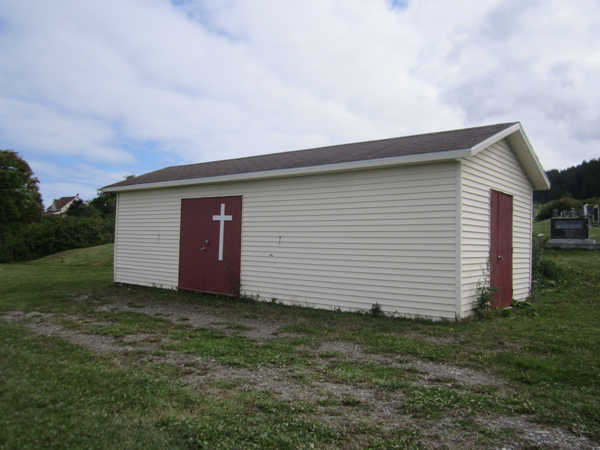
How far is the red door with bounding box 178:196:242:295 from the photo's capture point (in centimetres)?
1042

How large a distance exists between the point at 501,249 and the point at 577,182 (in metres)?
50.6

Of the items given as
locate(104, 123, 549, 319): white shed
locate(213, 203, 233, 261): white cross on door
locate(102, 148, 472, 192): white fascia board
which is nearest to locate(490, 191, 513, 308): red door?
locate(104, 123, 549, 319): white shed

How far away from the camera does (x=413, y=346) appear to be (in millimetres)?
5711

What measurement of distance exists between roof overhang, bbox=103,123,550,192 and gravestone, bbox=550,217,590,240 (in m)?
9.17

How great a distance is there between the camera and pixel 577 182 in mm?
50750

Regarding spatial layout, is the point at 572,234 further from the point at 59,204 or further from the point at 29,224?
the point at 59,204

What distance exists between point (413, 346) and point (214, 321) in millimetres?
3580

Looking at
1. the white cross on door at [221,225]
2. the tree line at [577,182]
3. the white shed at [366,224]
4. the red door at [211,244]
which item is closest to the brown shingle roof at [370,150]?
the white shed at [366,224]

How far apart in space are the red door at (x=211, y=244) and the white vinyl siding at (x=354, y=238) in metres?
0.25

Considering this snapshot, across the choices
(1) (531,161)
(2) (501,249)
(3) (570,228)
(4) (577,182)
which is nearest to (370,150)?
(2) (501,249)

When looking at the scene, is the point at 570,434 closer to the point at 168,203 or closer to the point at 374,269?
the point at 374,269

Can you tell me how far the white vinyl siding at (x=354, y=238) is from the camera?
7.42 metres

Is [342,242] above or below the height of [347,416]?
above

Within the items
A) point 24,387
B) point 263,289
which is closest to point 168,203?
point 263,289
